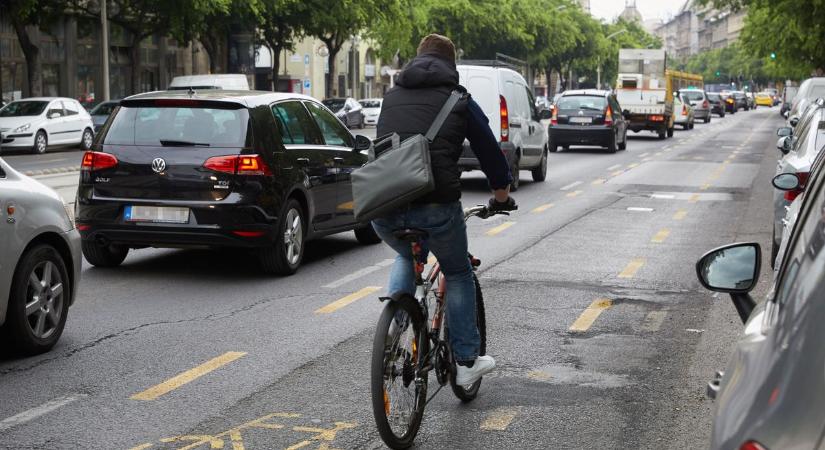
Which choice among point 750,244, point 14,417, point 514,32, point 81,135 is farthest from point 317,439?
point 514,32

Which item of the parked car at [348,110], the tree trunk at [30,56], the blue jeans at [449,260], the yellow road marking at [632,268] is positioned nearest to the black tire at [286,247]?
the yellow road marking at [632,268]

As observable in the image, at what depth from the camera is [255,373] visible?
6.59m

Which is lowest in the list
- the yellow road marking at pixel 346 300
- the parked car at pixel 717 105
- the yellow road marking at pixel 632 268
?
the parked car at pixel 717 105

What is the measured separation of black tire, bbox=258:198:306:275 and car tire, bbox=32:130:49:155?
23127 mm

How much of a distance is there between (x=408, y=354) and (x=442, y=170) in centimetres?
75

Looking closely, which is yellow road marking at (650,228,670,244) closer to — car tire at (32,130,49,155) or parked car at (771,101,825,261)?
parked car at (771,101,825,261)

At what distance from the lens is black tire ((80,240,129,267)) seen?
1052 centimetres

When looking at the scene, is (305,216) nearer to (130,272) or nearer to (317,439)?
(130,272)

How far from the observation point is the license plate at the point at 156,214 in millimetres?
→ 9773

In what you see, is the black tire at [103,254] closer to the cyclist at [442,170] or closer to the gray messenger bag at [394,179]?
the cyclist at [442,170]

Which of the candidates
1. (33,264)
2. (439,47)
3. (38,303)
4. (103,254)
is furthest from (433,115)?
(103,254)

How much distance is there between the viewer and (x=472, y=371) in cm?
558

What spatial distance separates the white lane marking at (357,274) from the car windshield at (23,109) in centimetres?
2340

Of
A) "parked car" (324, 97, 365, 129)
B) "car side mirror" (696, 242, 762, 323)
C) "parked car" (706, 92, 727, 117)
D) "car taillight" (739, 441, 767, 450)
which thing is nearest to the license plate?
"car side mirror" (696, 242, 762, 323)
